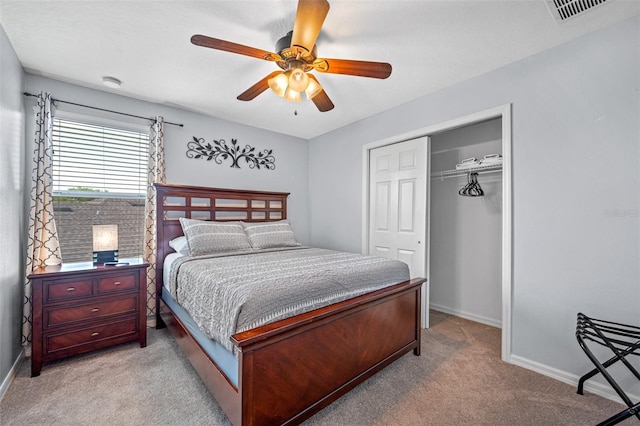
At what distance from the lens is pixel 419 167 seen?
308 cm

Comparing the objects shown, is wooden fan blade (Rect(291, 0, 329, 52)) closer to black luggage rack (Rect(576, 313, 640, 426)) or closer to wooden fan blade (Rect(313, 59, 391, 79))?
wooden fan blade (Rect(313, 59, 391, 79))

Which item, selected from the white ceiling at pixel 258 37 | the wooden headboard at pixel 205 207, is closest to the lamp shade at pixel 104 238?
the wooden headboard at pixel 205 207

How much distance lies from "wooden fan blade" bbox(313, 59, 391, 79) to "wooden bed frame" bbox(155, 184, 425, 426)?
5.11 ft

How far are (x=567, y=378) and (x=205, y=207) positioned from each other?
3.81 metres

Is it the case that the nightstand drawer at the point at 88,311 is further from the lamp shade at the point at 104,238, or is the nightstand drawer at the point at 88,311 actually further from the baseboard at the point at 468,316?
the baseboard at the point at 468,316

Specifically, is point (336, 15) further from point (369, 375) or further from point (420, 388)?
point (420, 388)

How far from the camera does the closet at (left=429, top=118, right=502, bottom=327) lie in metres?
3.09

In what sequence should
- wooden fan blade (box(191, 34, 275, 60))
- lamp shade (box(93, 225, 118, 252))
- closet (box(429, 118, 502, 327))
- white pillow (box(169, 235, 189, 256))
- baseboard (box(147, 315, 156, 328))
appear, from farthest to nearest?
closet (box(429, 118, 502, 327)) → baseboard (box(147, 315, 156, 328)) → white pillow (box(169, 235, 189, 256)) → lamp shade (box(93, 225, 118, 252)) → wooden fan blade (box(191, 34, 275, 60))

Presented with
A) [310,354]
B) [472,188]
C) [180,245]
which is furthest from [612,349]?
[180,245]

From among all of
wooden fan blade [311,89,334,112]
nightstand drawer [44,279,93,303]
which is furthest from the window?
wooden fan blade [311,89,334,112]

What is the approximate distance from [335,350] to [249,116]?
3.05m

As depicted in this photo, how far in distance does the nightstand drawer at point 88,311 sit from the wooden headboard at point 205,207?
475 mm

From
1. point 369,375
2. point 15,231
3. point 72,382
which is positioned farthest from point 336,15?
point 72,382

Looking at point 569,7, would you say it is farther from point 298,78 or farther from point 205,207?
point 205,207
